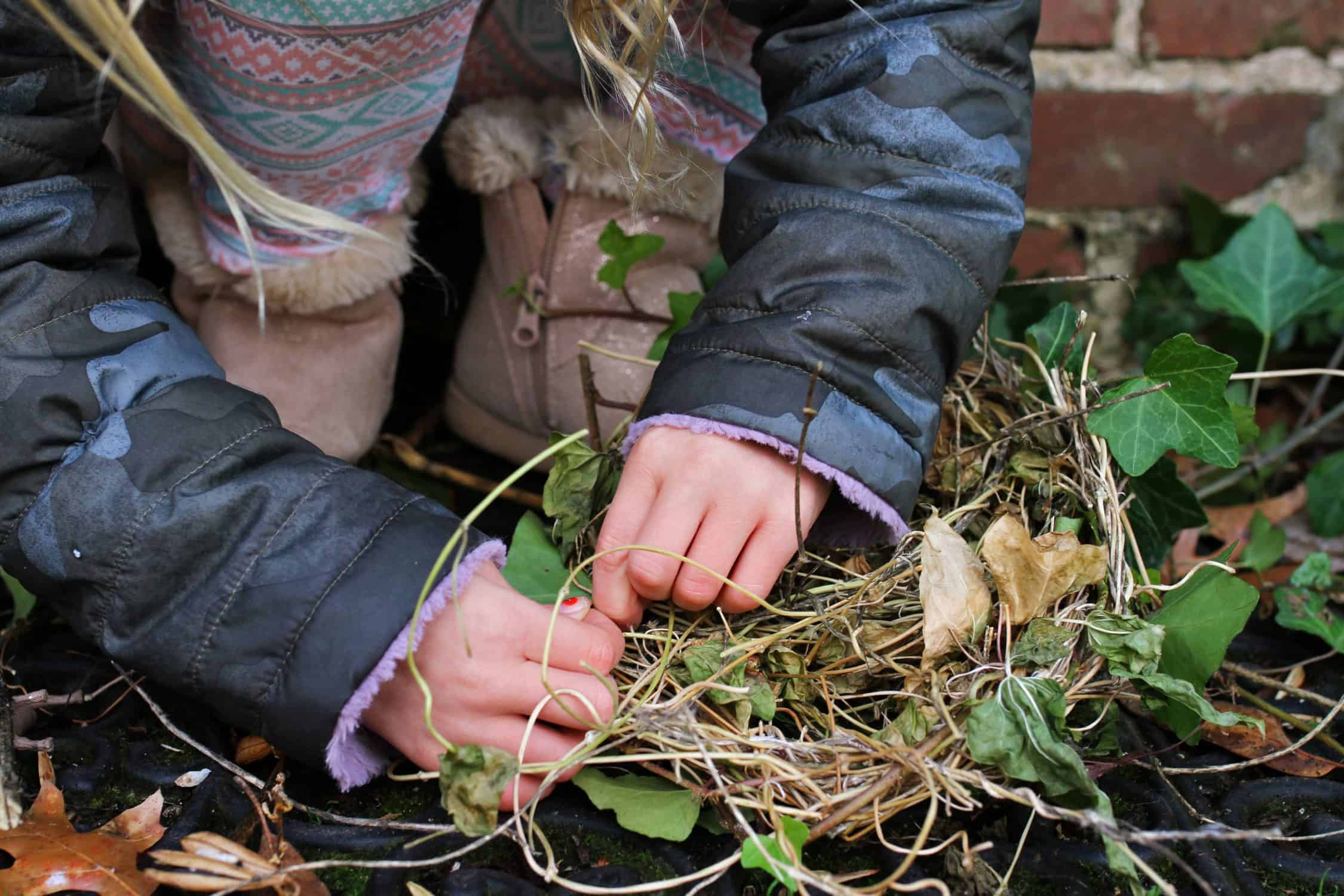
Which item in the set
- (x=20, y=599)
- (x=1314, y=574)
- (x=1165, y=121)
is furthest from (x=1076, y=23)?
(x=20, y=599)

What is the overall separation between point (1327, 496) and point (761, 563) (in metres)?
0.66

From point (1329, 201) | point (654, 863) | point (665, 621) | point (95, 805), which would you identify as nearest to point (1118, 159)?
point (1329, 201)

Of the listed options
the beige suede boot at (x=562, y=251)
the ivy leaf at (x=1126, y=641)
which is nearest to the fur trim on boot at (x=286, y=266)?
the beige suede boot at (x=562, y=251)

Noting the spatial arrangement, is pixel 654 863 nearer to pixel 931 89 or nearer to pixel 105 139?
pixel 931 89

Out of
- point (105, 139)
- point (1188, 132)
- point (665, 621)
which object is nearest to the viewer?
point (665, 621)

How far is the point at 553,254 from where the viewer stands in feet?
3.32

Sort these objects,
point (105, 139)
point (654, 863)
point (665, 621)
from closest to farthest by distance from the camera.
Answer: point (654, 863) < point (665, 621) < point (105, 139)

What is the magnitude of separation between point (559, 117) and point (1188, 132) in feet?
2.75

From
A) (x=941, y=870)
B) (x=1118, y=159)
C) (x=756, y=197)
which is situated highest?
(x=756, y=197)

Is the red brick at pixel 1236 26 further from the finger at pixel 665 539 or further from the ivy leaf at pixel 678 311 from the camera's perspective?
the finger at pixel 665 539

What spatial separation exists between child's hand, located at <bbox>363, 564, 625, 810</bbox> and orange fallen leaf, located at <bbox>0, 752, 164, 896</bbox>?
13cm

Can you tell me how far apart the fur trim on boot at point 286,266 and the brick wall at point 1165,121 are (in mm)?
824

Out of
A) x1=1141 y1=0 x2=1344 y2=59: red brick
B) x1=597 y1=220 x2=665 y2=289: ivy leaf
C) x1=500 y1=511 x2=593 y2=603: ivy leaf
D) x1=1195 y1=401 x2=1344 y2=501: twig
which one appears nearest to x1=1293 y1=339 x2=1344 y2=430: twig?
x1=1195 y1=401 x2=1344 y2=501: twig

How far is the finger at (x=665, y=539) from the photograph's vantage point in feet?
2.08
